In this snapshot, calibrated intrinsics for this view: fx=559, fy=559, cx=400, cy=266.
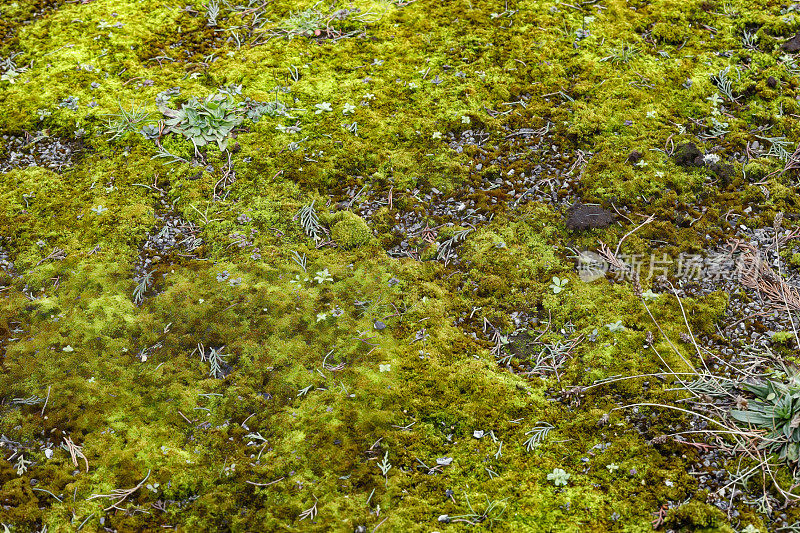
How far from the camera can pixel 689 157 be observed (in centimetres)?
472

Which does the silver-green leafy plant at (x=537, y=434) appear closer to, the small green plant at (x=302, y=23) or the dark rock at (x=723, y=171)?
the dark rock at (x=723, y=171)

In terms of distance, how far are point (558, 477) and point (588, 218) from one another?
2081 mm

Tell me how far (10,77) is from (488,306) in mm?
5214

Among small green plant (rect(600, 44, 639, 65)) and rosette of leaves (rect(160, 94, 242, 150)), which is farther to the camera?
small green plant (rect(600, 44, 639, 65))

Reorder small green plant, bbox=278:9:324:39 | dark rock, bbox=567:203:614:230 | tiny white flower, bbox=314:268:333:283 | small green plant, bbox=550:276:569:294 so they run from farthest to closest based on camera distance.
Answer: small green plant, bbox=278:9:324:39 → dark rock, bbox=567:203:614:230 → tiny white flower, bbox=314:268:333:283 → small green plant, bbox=550:276:569:294

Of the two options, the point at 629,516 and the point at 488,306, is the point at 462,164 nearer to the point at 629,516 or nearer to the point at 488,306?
the point at 488,306

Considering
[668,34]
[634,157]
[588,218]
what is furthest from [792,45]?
[588,218]

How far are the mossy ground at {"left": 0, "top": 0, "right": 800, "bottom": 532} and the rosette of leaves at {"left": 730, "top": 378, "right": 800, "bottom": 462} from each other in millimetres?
415

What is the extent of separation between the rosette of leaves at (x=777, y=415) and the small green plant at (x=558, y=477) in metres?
1.07

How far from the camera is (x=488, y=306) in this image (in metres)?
4.09

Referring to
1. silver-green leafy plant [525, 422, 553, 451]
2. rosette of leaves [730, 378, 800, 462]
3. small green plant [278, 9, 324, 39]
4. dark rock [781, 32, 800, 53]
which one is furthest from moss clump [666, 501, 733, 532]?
small green plant [278, 9, 324, 39]

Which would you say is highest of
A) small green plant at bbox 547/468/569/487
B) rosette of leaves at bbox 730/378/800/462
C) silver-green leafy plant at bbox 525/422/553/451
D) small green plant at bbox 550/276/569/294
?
small green plant at bbox 550/276/569/294

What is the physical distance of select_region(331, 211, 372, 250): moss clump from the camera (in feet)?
14.7

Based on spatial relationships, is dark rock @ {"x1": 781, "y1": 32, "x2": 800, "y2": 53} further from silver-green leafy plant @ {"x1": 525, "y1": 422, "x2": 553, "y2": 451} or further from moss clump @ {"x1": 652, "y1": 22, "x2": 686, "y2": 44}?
silver-green leafy plant @ {"x1": 525, "y1": 422, "x2": 553, "y2": 451}
